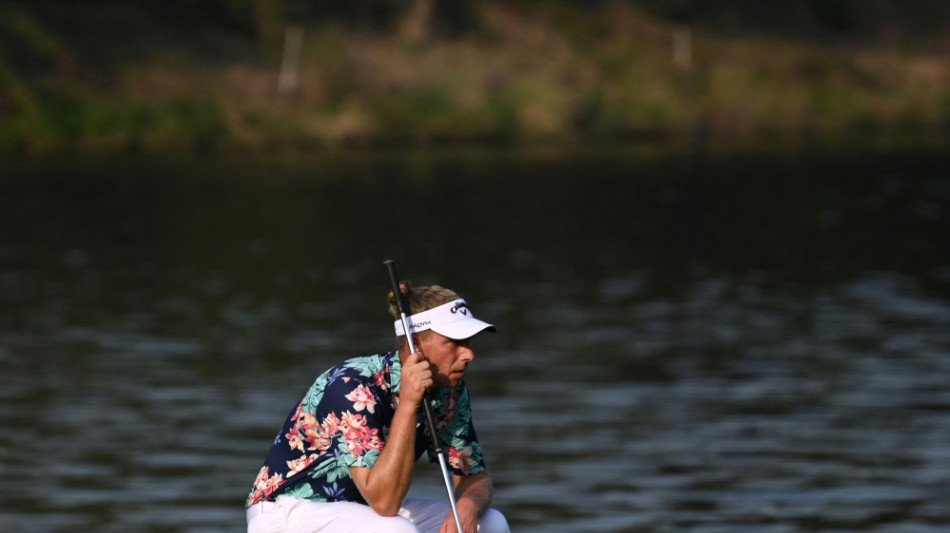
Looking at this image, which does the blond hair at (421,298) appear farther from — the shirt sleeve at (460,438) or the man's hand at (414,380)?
the shirt sleeve at (460,438)

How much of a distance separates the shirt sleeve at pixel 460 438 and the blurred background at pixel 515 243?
138 inches

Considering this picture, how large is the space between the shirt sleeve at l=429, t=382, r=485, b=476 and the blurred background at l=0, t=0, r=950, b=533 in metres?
3.52

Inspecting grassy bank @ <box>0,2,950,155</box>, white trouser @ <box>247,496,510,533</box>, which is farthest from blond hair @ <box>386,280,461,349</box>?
grassy bank @ <box>0,2,950,155</box>

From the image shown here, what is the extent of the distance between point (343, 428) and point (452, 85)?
4617 cm

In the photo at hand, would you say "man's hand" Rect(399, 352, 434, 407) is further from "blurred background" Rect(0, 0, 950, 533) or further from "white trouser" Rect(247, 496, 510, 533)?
"blurred background" Rect(0, 0, 950, 533)

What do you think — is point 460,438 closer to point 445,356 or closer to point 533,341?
point 445,356

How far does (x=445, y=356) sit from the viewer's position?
671cm

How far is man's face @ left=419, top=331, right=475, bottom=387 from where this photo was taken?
6680 mm

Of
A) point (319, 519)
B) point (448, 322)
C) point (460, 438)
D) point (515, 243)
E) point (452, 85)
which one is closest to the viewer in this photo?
point (448, 322)

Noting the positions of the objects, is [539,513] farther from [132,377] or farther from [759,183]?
[759,183]

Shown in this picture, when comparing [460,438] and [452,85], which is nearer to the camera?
[460,438]

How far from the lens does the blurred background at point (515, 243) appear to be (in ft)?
40.8

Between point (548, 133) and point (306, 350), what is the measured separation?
36.4 m

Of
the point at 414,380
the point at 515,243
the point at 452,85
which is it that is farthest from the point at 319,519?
the point at 452,85
